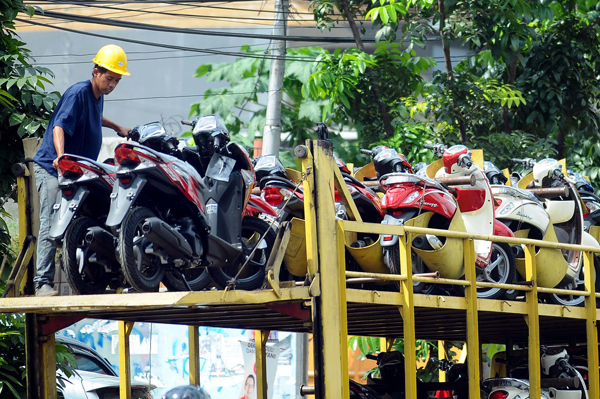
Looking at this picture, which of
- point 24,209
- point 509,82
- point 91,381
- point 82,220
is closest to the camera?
point 82,220

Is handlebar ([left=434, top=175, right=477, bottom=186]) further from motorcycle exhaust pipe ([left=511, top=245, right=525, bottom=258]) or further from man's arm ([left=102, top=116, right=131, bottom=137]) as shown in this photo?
man's arm ([left=102, top=116, right=131, bottom=137])

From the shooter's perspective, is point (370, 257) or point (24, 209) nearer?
point (24, 209)

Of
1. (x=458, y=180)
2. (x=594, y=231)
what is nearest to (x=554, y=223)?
(x=594, y=231)

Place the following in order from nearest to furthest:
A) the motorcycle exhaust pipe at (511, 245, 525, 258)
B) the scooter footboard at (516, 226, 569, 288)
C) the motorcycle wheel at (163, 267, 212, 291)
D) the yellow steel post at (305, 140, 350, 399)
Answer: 1. the yellow steel post at (305, 140, 350, 399)
2. the motorcycle wheel at (163, 267, 212, 291)
3. the scooter footboard at (516, 226, 569, 288)
4. the motorcycle exhaust pipe at (511, 245, 525, 258)

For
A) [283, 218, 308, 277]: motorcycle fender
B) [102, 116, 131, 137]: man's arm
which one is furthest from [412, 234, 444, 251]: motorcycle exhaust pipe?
[102, 116, 131, 137]: man's arm

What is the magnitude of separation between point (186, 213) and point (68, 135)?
105cm

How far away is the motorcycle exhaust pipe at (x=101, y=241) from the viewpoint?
5514 mm

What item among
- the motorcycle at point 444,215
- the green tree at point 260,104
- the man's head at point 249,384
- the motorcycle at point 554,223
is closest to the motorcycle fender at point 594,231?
the motorcycle at point 554,223

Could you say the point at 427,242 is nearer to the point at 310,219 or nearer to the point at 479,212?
the point at 479,212

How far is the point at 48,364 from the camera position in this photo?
21.1 ft

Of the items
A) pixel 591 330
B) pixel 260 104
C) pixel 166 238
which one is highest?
pixel 260 104

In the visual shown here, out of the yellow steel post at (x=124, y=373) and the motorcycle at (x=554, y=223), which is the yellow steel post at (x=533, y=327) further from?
the yellow steel post at (x=124, y=373)

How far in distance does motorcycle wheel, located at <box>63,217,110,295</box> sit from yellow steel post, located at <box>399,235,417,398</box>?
6.30ft

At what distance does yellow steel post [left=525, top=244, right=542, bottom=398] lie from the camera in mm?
6941
